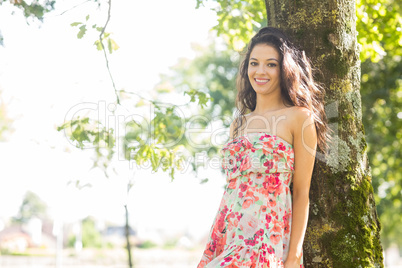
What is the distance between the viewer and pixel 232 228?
8.74 feet

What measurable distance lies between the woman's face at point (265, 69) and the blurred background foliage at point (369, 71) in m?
2.02

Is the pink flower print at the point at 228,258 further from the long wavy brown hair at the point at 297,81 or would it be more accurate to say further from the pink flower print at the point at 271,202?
the long wavy brown hair at the point at 297,81

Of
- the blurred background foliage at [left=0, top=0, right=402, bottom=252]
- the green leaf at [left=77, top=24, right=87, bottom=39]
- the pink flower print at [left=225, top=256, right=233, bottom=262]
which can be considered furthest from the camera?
the blurred background foliage at [left=0, top=0, right=402, bottom=252]

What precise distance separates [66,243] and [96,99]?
220ft

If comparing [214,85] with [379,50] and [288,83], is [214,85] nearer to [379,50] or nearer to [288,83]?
[379,50]

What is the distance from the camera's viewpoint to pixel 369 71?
12.3 m

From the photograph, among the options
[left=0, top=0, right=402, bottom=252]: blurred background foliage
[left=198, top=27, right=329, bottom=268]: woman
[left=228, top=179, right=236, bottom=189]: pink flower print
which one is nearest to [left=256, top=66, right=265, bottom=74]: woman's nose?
[left=198, top=27, right=329, bottom=268]: woman

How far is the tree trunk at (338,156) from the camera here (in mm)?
2812

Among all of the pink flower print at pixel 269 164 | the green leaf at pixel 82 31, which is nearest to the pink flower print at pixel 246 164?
the pink flower print at pixel 269 164

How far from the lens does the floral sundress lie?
8.31 ft

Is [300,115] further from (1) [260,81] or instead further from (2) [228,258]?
(2) [228,258]

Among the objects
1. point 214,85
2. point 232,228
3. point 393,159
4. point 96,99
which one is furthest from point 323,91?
point 214,85

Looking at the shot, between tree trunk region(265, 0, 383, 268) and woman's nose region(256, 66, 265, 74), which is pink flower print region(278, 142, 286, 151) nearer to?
tree trunk region(265, 0, 383, 268)

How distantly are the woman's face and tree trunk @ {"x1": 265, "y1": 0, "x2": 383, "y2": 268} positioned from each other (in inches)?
12.0
